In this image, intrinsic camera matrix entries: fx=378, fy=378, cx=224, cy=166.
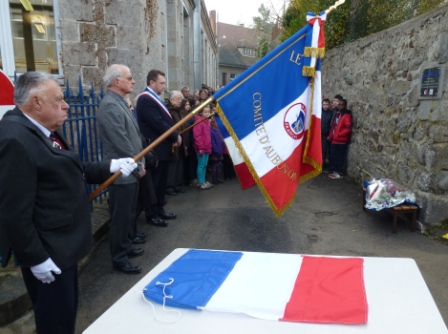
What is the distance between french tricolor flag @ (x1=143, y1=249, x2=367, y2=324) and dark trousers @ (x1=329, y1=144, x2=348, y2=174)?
5897 mm

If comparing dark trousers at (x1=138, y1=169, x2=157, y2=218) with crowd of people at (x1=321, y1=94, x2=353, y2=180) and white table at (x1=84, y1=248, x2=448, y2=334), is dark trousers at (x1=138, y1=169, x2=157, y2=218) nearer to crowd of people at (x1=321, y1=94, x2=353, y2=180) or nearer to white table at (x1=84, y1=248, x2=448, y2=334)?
white table at (x1=84, y1=248, x2=448, y2=334)

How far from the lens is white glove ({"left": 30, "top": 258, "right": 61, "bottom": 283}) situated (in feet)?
6.17

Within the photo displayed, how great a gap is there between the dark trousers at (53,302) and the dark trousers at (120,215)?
4.78ft

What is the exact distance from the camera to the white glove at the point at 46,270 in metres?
1.88

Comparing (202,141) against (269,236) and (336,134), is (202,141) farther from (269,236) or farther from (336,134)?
(336,134)

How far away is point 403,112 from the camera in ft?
18.0

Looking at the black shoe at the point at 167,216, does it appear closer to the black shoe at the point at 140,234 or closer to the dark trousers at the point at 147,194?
the dark trousers at the point at 147,194

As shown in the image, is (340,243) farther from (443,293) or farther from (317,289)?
(317,289)

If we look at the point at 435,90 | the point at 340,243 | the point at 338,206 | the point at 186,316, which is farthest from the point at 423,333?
the point at 338,206

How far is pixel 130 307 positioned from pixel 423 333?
1.27 meters

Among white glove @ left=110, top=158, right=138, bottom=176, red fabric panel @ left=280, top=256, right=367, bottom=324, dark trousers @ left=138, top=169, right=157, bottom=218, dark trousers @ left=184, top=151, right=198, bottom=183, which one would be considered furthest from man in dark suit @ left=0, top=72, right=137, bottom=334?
dark trousers @ left=184, top=151, right=198, bottom=183

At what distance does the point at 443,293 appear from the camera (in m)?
3.36

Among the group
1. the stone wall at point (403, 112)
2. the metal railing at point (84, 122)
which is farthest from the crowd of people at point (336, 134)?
the metal railing at point (84, 122)

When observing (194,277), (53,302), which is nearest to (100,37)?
(53,302)
